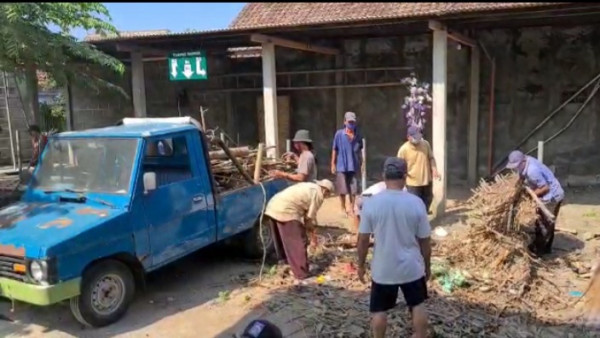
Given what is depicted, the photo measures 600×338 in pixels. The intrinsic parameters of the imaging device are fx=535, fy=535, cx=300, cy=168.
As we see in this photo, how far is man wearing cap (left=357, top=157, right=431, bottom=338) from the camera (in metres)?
4.18

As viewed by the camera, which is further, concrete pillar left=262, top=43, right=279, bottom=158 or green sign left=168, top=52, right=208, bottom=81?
green sign left=168, top=52, right=208, bottom=81

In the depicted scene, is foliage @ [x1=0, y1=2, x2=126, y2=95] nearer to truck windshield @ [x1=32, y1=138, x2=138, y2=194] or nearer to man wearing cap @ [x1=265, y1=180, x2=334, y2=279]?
truck windshield @ [x1=32, y1=138, x2=138, y2=194]

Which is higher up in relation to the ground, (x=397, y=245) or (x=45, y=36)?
(x=45, y=36)

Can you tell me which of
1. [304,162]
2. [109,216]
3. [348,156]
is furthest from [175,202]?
[348,156]

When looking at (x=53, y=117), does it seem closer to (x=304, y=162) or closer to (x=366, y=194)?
(x=304, y=162)

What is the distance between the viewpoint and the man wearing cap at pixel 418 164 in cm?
795

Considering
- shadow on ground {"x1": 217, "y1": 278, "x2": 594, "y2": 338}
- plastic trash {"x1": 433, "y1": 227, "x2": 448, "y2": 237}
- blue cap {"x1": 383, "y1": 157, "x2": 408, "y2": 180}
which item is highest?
blue cap {"x1": 383, "y1": 157, "x2": 408, "y2": 180}

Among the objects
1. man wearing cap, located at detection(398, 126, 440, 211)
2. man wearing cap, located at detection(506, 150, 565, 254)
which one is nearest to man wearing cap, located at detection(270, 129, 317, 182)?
man wearing cap, located at detection(398, 126, 440, 211)

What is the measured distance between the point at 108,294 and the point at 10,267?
89 cm

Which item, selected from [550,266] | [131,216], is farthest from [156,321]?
[550,266]

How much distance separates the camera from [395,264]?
418 centimetres

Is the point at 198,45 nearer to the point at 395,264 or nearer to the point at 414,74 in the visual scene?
the point at 414,74

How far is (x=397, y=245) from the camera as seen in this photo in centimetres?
417

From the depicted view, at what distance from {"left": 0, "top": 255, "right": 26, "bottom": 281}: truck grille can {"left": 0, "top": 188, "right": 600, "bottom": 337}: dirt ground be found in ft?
2.14
